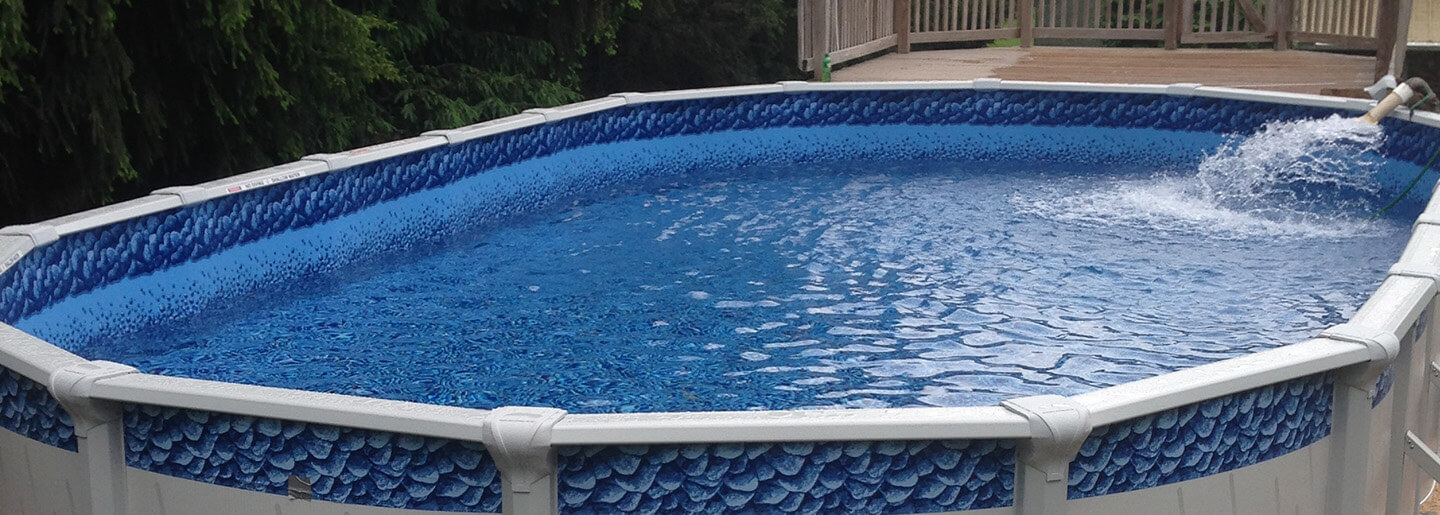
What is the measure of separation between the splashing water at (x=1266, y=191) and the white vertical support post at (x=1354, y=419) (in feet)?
14.8

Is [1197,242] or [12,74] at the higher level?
[12,74]

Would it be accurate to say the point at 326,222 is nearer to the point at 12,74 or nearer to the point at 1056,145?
the point at 12,74

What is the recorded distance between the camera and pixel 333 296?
6.35m

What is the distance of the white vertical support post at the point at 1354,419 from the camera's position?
3.15 meters

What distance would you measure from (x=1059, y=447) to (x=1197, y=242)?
16.0ft

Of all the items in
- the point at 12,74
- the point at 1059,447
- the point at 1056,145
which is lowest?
the point at 1056,145

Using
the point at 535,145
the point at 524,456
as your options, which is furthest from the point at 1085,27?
the point at 524,456

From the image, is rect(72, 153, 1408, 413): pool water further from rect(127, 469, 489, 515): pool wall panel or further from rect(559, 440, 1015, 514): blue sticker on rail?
rect(559, 440, 1015, 514): blue sticker on rail

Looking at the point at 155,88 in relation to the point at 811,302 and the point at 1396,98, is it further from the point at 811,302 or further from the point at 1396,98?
the point at 1396,98

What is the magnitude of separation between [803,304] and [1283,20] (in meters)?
10.2

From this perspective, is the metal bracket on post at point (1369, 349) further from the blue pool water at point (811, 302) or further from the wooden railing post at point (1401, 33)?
the wooden railing post at point (1401, 33)

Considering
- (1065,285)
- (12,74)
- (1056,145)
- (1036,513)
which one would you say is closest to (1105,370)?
(1065,285)

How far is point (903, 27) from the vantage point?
1428 cm

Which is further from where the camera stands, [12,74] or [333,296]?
[333,296]
